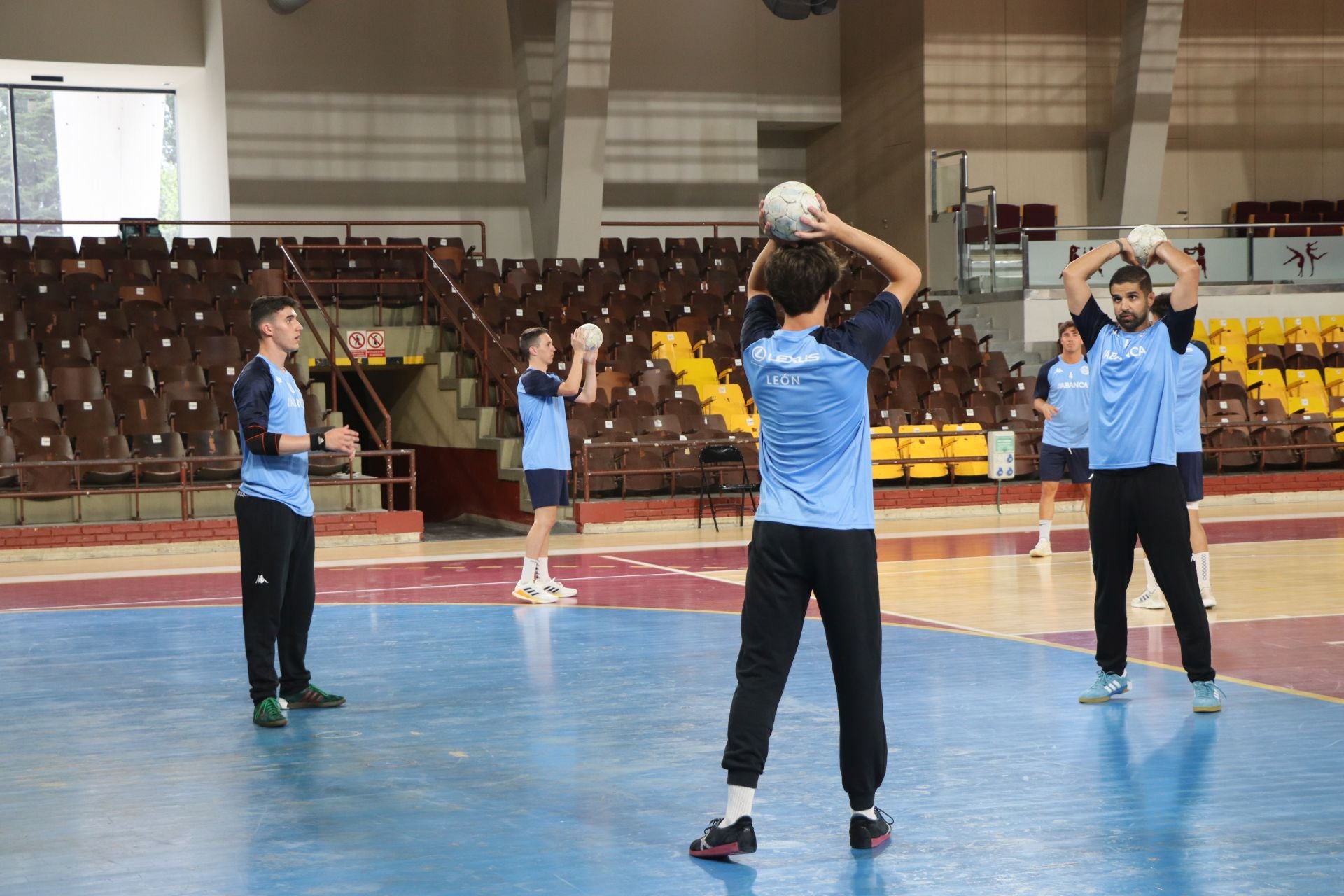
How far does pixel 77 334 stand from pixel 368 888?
15077 mm

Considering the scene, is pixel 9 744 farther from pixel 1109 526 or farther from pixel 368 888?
pixel 1109 526

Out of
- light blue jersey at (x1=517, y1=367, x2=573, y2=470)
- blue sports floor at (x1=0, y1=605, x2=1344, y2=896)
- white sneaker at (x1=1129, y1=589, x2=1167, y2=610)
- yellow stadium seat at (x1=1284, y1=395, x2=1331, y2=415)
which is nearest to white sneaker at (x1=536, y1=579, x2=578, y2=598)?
light blue jersey at (x1=517, y1=367, x2=573, y2=470)

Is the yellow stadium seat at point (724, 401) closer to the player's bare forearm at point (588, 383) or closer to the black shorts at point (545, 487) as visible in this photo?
the black shorts at point (545, 487)

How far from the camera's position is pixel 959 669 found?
7.64 meters

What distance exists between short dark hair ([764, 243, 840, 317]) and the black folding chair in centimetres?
1117

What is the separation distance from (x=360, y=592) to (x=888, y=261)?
25.7 ft

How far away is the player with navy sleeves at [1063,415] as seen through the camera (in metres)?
12.1

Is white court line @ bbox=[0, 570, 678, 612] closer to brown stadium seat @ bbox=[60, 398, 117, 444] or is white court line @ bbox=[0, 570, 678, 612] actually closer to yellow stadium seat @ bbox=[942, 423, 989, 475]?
brown stadium seat @ bbox=[60, 398, 117, 444]

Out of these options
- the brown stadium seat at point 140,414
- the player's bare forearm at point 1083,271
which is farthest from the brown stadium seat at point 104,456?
the player's bare forearm at point 1083,271

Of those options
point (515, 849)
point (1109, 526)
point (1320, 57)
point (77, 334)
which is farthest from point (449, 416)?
point (1320, 57)

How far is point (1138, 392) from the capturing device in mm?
6520

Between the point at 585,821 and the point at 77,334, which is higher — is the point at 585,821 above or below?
below

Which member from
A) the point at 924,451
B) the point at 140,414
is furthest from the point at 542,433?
the point at 924,451

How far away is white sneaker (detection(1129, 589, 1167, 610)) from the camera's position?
9.55 metres
